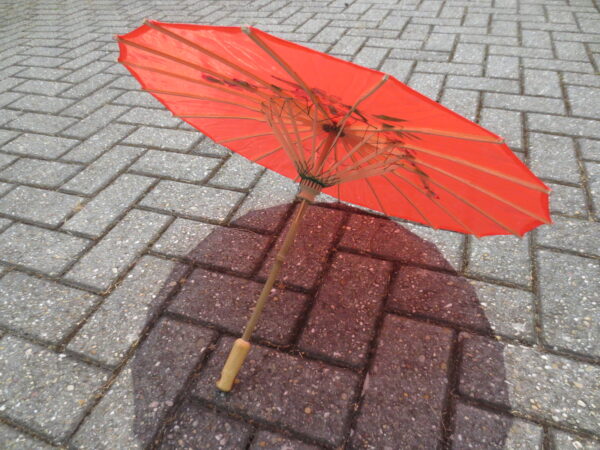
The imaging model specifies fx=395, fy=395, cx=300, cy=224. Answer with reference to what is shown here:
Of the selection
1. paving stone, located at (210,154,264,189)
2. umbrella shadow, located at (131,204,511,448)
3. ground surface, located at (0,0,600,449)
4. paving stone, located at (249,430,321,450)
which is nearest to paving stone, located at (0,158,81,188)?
ground surface, located at (0,0,600,449)

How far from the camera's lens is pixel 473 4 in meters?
4.46

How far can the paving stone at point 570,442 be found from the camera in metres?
1.20

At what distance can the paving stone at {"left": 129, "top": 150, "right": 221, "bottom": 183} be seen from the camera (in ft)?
7.60

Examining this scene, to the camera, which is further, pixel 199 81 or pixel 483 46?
pixel 483 46

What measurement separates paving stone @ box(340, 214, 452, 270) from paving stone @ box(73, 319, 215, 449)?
81cm

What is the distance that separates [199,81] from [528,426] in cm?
150

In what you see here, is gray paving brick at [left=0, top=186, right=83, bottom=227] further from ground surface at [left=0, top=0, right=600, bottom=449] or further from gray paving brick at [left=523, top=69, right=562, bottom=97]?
gray paving brick at [left=523, top=69, right=562, bottom=97]

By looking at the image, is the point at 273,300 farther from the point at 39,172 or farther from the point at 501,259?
the point at 39,172

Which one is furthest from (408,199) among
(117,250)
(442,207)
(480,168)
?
(117,250)

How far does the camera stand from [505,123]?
259cm

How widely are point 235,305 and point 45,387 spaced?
704 mm

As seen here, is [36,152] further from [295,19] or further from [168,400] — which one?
[295,19]

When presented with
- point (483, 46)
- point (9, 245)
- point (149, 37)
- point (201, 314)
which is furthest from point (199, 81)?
point (483, 46)

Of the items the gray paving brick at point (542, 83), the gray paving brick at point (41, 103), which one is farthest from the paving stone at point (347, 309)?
the gray paving brick at point (41, 103)
